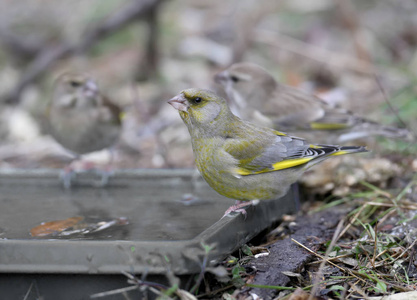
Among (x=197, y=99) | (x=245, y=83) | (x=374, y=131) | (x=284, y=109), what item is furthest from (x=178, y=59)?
(x=197, y=99)

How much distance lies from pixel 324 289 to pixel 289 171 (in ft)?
3.37

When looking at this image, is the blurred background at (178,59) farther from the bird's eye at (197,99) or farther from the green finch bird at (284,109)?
the bird's eye at (197,99)

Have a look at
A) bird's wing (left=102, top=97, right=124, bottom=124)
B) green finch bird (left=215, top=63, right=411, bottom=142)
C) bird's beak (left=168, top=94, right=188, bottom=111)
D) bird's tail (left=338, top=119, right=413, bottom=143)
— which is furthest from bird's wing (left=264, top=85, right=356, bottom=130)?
bird's beak (left=168, top=94, right=188, bottom=111)

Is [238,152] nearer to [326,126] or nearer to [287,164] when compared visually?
[287,164]

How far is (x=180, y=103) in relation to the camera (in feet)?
12.9

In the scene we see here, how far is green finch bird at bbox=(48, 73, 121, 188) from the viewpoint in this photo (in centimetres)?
584

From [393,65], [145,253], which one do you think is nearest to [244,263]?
[145,253]

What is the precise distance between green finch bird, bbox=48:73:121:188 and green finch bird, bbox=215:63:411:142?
1.17 m

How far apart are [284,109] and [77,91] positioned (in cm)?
205

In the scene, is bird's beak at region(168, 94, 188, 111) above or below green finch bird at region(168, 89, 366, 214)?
above

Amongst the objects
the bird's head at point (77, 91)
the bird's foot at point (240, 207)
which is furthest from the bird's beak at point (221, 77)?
the bird's foot at point (240, 207)

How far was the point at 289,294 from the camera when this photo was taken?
3.16 metres

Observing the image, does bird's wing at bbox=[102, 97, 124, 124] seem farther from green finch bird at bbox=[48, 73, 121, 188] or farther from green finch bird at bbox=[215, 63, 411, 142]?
green finch bird at bbox=[215, 63, 411, 142]

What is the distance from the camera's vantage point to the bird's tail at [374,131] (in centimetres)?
547
